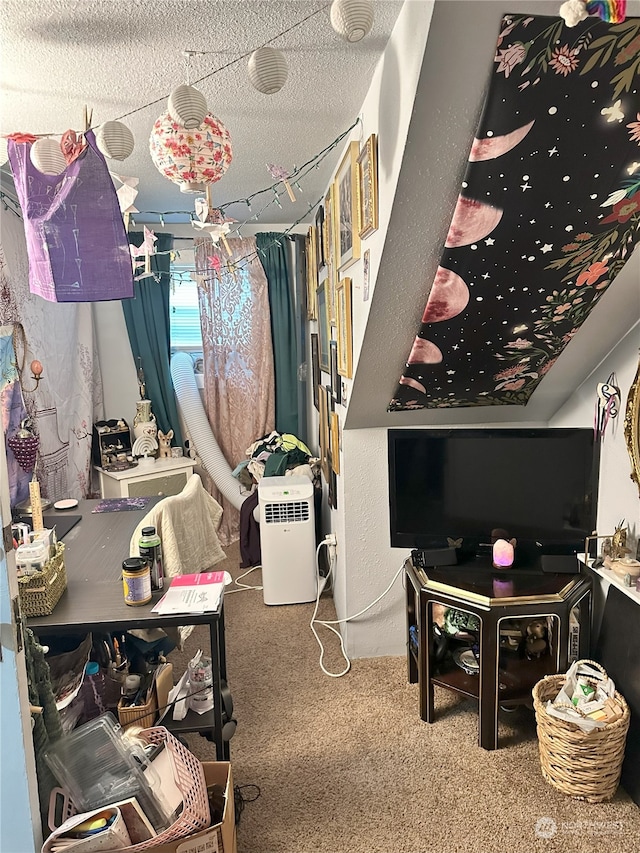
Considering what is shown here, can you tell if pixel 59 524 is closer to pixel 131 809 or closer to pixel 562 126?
pixel 131 809

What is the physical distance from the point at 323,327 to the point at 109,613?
2037 millimetres

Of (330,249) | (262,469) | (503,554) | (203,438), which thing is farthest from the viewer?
(203,438)

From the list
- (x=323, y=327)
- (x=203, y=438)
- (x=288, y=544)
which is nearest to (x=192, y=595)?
(x=288, y=544)

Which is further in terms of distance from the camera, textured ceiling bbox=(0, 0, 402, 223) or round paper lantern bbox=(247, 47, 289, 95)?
textured ceiling bbox=(0, 0, 402, 223)

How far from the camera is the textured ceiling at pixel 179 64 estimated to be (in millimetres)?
1457

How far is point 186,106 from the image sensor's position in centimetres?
139

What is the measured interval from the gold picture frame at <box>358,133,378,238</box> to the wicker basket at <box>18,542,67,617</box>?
137 centimetres

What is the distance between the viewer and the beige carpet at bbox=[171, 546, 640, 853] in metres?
1.76

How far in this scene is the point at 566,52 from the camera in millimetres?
1239

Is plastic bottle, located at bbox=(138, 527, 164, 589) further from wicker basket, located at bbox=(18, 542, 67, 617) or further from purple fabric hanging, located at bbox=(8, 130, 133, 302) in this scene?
purple fabric hanging, located at bbox=(8, 130, 133, 302)

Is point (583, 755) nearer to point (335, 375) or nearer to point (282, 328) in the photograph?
point (335, 375)

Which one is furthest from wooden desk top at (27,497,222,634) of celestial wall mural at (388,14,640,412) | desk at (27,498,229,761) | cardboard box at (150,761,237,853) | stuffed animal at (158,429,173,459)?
stuffed animal at (158,429,173,459)

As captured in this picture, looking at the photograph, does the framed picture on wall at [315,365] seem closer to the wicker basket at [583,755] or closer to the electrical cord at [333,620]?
the electrical cord at [333,620]

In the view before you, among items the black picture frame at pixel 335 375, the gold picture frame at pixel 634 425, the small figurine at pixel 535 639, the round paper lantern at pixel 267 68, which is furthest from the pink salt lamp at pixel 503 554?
the round paper lantern at pixel 267 68
